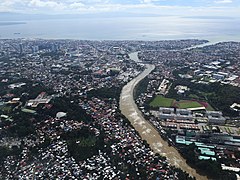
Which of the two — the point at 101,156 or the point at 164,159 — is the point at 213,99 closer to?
the point at 164,159

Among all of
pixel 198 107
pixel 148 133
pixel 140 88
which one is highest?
pixel 140 88

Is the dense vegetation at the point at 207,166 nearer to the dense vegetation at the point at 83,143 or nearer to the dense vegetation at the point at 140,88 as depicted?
the dense vegetation at the point at 83,143

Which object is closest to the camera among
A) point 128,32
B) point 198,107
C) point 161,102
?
point 198,107

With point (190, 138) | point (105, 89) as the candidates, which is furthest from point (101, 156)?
point (105, 89)

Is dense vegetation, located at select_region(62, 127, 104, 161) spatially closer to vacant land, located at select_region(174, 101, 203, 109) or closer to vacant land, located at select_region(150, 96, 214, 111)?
vacant land, located at select_region(150, 96, 214, 111)

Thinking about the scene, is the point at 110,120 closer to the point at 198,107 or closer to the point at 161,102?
the point at 161,102

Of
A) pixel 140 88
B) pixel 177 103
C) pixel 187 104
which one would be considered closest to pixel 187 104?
pixel 187 104

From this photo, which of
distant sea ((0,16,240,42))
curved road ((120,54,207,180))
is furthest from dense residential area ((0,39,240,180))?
distant sea ((0,16,240,42))
